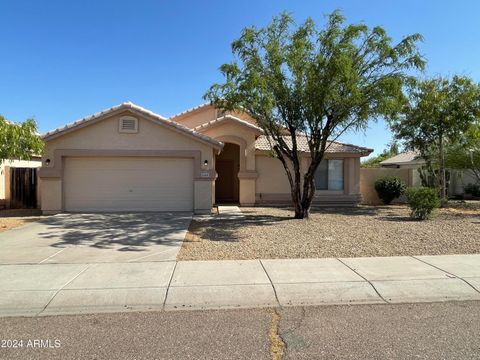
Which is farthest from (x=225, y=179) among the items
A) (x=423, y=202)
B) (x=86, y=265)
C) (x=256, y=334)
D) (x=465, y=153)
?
(x=256, y=334)

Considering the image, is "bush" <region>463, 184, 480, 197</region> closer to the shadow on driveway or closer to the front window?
the front window

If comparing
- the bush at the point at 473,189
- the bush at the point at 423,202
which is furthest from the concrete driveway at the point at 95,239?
the bush at the point at 473,189

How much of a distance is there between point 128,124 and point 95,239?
651cm

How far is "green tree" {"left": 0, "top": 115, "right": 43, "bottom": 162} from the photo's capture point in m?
11.5

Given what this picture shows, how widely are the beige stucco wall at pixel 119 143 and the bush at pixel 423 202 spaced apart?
7.47 meters

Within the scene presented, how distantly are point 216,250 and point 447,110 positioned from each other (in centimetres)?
1351

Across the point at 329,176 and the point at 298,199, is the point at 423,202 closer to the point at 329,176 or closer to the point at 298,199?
the point at 298,199

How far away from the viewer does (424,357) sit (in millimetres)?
3873

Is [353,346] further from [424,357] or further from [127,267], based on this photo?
[127,267]

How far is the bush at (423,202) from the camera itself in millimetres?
13398

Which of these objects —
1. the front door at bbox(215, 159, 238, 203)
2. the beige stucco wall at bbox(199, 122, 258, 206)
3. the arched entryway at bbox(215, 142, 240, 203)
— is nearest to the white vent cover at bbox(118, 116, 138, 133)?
the beige stucco wall at bbox(199, 122, 258, 206)

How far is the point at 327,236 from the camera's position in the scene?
34.1 feet

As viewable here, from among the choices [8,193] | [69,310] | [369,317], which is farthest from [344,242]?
[8,193]

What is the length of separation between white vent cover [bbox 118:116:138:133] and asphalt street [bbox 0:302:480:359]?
11.0 meters
